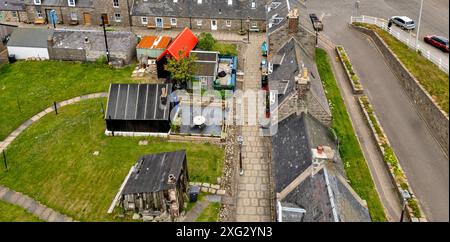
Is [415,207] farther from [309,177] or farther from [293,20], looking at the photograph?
[293,20]

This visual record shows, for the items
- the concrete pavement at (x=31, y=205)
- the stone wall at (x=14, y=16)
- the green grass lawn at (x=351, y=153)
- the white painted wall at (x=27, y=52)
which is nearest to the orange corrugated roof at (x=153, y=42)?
the white painted wall at (x=27, y=52)

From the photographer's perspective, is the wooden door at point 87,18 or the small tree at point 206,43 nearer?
the small tree at point 206,43

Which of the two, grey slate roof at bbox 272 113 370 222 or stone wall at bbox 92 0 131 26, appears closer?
grey slate roof at bbox 272 113 370 222

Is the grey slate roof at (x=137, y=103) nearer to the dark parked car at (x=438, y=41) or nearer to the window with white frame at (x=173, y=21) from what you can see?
the window with white frame at (x=173, y=21)

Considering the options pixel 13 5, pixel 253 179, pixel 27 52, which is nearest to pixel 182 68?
pixel 253 179

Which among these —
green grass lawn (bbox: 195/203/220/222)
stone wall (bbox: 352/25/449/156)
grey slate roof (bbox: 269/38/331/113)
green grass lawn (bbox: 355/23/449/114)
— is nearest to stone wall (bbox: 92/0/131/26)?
grey slate roof (bbox: 269/38/331/113)

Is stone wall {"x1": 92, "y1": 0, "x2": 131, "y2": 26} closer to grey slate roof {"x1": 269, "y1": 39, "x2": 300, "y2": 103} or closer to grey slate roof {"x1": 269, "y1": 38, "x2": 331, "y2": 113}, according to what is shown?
grey slate roof {"x1": 269, "y1": 38, "x2": 331, "y2": 113}
